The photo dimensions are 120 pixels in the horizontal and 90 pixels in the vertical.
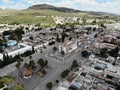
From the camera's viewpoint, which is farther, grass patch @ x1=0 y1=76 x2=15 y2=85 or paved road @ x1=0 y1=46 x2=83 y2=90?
paved road @ x1=0 y1=46 x2=83 y2=90

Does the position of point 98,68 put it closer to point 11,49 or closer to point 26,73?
point 26,73

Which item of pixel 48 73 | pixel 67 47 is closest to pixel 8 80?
pixel 48 73

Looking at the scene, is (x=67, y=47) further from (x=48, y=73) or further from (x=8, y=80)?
(x=8, y=80)

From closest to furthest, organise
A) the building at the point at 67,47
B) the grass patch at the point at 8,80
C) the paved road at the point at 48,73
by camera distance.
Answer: the grass patch at the point at 8,80 < the paved road at the point at 48,73 < the building at the point at 67,47

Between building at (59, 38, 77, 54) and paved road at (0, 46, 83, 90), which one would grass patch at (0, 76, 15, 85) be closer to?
paved road at (0, 46, 83, 90)

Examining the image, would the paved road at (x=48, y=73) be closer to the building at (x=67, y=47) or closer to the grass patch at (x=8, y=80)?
the grass patch at (x=8, y=80)

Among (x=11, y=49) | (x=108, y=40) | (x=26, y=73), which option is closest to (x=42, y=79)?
(x=26, y=73)

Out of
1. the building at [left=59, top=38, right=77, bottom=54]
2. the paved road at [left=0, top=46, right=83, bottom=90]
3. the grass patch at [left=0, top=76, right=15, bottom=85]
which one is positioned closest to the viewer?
the grass patch at [left=0, top=76, right=15, bottom=85]

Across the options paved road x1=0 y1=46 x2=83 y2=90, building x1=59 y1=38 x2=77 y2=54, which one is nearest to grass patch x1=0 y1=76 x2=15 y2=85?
paved road x1=0 y1=46 x2=83 y2=90

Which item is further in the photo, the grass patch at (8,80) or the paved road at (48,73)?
the paved road at (48,73)

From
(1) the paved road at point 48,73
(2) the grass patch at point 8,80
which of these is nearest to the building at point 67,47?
(1) the paved road at point 48,73

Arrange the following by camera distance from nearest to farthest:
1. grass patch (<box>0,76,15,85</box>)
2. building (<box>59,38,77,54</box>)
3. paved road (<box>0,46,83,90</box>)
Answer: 1. grass patch (<box>0,76,15,85</box>)
2. paved road (<box>0,46,83,90</box>)
3. building (<box>59,38,77,54</box>)

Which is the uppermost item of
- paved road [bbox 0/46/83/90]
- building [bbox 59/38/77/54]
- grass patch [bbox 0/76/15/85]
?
building [bbox 59/38/77/54]
